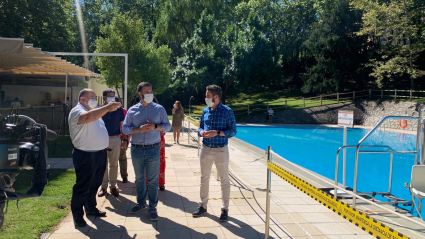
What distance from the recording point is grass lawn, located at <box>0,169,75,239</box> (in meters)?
4.06

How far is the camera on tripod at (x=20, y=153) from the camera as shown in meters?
3.48

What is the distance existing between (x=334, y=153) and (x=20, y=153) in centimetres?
1386

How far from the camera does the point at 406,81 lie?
34.1 m

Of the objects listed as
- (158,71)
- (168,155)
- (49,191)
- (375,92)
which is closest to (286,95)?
(375,92)

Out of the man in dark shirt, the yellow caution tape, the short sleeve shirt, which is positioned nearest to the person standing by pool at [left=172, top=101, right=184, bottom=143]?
the man in dark shirt

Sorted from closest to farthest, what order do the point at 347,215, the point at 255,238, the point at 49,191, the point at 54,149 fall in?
the point at 347,215 < the point at 255,238 < the point at 49,191 < the point at 54,149

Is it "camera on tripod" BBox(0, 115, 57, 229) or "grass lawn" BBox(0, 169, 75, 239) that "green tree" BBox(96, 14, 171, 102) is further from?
"camera on tripod" BBox(0, 115, 57, 229)

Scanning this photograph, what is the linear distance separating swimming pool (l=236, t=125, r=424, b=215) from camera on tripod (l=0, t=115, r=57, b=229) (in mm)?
8414

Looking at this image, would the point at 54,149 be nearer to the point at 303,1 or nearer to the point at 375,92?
the point at 375,92

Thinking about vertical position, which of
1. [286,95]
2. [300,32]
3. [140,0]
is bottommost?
[286,95]

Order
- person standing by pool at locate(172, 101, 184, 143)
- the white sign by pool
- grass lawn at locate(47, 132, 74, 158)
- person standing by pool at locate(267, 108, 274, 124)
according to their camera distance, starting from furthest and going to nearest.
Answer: person standing by pool at locate(267, 108, 274, 124)
person standing by pool at locate(172, 101, 184, 143)
grass lawn at locate(47, 132, 74, 158)
the white sign by pool

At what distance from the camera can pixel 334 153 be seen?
15.1 m

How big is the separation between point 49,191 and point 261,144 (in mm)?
12933

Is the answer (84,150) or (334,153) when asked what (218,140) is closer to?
(84,150)
